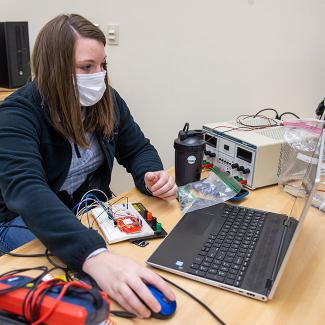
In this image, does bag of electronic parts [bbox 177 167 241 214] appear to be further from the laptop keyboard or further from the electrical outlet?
the electrical outlet

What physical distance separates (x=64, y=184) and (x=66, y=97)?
286mm

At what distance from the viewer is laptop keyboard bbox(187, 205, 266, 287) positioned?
0.76m

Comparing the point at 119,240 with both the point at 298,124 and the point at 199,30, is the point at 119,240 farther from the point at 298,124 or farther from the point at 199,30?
the point at 199,30

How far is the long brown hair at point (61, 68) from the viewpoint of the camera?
40.8 inches

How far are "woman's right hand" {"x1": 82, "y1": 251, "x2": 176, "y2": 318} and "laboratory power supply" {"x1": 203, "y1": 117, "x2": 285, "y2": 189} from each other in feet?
2.08

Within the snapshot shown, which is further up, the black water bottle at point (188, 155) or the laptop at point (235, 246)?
the black water bottle at point (188, 155)

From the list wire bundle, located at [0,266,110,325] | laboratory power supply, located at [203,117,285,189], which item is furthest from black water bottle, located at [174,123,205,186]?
wire bundle, located at [0,266,110,325]

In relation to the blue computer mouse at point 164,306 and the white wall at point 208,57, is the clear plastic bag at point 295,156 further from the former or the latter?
the blue computer mouse at point 164,306

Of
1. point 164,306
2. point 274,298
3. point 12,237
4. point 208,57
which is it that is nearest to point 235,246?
point 274,298

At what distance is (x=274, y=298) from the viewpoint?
0.72 m

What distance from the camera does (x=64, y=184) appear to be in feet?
3.87

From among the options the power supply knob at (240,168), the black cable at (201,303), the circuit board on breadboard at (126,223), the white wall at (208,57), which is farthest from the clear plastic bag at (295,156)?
the black cable at (201,303)

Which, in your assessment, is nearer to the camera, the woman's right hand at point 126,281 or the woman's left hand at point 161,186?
the woman's right hand at point 126,281

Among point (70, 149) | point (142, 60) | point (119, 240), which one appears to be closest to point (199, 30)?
point (142, 60)
